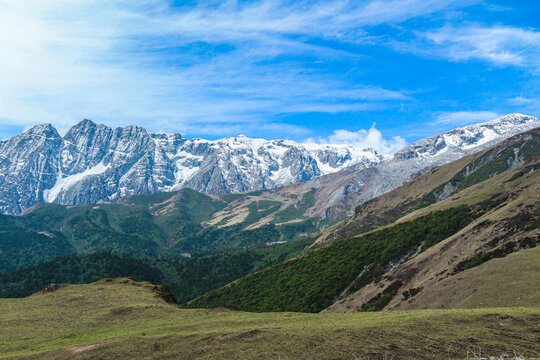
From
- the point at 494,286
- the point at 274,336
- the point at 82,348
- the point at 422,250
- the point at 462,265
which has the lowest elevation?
the point at 422,250

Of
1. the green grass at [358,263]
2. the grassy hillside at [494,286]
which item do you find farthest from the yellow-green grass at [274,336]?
the green grass at [358,263]

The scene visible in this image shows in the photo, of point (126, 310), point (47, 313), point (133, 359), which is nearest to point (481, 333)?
point (133, 359)

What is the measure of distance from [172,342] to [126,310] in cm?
2837

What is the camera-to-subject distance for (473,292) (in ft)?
233

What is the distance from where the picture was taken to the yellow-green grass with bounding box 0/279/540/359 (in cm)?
3756

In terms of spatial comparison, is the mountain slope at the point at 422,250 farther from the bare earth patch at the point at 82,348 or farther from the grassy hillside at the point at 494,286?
the bare earth patch at the point at 82,348

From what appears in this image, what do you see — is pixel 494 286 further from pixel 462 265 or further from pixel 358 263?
pixel 358 263

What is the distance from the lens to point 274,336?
42.2 metres

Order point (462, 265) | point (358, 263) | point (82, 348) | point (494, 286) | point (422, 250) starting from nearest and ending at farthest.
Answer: point (82, 348), point (494, 286), point (462, 265), point (422, 250), point (358, 263)

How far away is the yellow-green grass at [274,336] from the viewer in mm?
37562

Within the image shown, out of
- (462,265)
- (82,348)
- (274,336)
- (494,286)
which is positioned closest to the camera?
(274,336)

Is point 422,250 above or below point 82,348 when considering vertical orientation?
below

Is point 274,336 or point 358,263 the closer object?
point 274,336

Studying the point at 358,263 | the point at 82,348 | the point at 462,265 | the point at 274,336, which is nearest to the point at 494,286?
the point at 462,265
